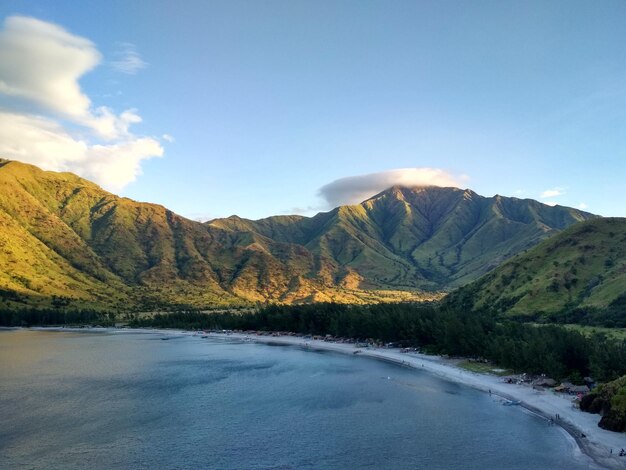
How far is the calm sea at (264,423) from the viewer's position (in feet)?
233

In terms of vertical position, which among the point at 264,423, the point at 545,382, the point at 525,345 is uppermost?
the point at 525,345

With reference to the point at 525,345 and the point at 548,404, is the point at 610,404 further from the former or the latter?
the point at 525,345

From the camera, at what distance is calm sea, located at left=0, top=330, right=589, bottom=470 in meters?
71.1

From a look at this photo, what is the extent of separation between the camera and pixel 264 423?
299 ft

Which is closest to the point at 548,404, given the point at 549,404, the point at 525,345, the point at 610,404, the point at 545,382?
the point at 549,404


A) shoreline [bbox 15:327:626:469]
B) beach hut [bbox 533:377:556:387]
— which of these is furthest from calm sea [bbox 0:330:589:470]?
beach hut [bbox 533:377:556:387]

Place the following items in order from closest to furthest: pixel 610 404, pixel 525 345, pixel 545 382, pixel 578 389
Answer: pixel 610 404, pixel 578 389, pixel 545 382, pixel 525 345

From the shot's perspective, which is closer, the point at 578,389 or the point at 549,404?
the point at 549,404

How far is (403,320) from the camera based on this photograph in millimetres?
194750

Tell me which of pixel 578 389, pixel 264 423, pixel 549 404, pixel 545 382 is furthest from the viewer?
pixel 545 382

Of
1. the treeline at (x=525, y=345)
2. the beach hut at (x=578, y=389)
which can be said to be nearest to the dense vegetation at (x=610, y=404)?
the beach hut at (x=578, y=389)

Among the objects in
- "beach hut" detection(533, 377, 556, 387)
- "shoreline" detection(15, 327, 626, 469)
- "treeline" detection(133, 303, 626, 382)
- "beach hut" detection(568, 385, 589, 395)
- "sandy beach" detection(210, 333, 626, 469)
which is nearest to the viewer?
"shoreline" detection(15, 327, 626, 469)

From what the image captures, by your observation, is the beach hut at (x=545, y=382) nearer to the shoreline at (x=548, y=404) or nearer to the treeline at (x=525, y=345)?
the shoreline at (x=548, y=404)

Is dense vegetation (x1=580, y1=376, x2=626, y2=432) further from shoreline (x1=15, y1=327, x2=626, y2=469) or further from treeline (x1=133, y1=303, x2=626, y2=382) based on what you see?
treeline (x1=133, y1=303, x2=626, y2=382)
